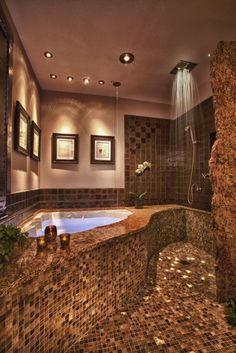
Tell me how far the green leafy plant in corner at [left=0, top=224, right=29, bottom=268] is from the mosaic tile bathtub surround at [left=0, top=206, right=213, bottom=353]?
64 mm

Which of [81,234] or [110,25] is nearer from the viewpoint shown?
[81,234]

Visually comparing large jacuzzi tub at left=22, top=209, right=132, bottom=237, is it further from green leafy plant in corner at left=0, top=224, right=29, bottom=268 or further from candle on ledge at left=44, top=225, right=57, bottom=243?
green leafy plant in corner at left=0, top=224, right=29, bottom=268

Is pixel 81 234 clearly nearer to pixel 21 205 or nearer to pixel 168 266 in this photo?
pixel 21 205

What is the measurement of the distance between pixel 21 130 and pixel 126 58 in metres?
1.54

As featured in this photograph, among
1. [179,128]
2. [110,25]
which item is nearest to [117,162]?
[179,128]

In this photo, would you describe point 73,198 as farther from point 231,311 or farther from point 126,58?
point 231,311

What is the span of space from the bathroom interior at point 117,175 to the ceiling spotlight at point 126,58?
0.06 ft

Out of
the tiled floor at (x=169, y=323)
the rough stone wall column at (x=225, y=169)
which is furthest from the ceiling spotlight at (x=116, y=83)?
the tiled floor at (x=169, y=323)

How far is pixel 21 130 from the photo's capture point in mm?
1955

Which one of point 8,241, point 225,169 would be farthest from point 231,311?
point 8,241

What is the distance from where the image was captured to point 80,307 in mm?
1120

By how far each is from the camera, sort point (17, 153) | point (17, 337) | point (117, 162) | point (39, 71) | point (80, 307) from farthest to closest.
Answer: point (117, 162) → point (39, 71) → point (17, 153) → point (80, 307) → point (17, 337)

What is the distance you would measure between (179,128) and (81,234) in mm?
2961

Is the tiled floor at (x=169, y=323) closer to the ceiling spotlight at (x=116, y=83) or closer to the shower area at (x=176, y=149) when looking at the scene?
the shower area at (x=176, y=149)
